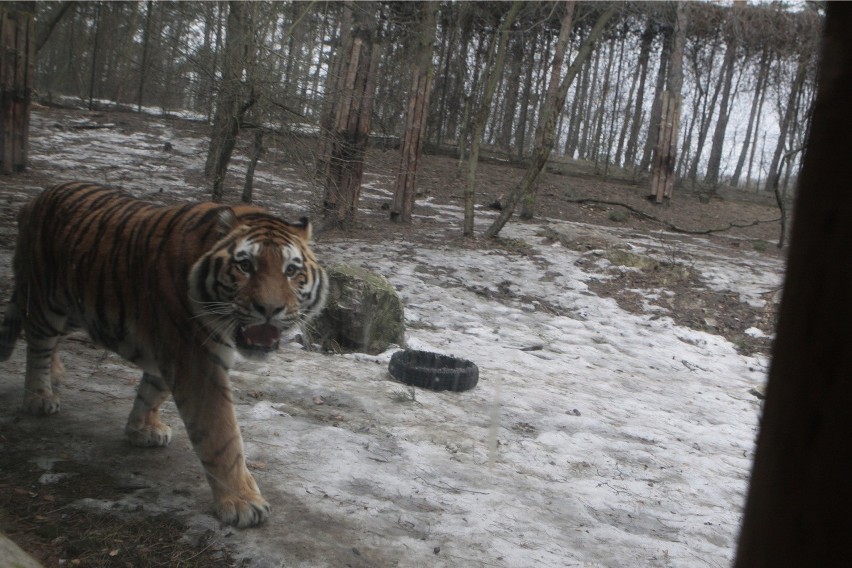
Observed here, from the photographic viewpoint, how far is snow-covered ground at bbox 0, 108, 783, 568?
12.2 feet

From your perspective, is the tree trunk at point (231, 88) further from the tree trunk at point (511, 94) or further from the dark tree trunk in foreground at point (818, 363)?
the tree trunk at point (511, 94)

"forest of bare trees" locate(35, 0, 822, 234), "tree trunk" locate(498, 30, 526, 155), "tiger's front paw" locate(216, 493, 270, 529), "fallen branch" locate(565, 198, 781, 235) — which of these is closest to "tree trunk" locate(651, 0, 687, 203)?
"forest of bare trees" locate(35, 0, 822, 234)

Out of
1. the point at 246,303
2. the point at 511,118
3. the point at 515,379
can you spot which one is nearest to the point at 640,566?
the point at 246,303

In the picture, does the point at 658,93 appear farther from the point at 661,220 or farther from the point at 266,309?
the point at 266,309

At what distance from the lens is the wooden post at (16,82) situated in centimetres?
1156

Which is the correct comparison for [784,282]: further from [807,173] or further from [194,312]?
[194,312]

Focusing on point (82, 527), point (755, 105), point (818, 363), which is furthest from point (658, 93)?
point (818, 363)

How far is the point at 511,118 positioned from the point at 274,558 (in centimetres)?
2048

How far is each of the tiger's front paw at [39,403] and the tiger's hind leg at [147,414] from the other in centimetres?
54

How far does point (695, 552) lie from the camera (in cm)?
400

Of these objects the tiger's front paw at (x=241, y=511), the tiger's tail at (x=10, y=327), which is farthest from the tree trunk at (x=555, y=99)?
the tiger's front paw at (x=241, y=511)

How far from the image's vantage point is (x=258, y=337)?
3.64 m

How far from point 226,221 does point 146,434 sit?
1434mm

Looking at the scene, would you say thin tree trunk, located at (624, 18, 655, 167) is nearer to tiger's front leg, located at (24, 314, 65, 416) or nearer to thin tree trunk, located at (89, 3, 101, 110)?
thin tree trunk, located at (89, 3, 101, 110)
